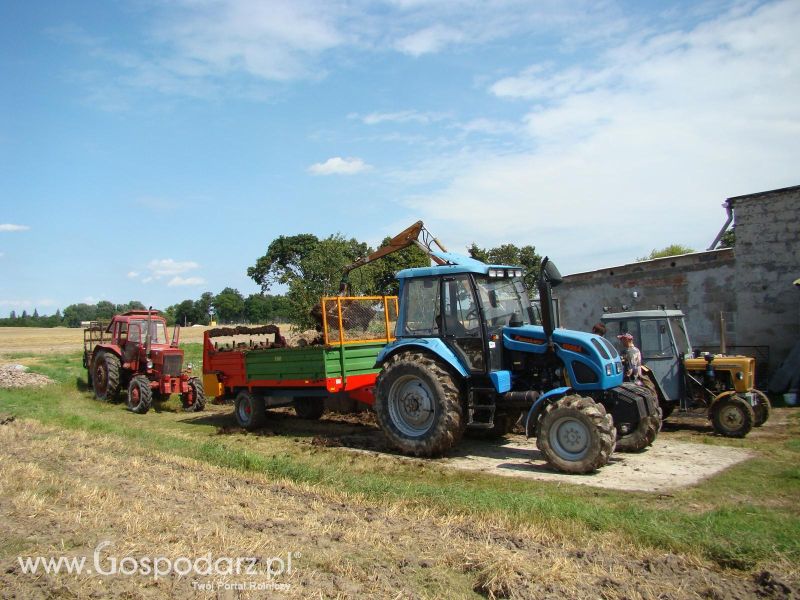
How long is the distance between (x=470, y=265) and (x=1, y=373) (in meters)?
16.5

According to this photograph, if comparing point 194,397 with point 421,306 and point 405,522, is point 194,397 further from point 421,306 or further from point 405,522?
point 405,522

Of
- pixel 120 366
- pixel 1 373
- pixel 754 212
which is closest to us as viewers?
pixel 754 212

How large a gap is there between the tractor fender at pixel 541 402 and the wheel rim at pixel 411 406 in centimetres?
143

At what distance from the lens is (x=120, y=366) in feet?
54.2

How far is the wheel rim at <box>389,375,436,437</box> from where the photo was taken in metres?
8.84

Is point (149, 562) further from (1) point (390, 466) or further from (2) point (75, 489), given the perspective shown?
(1) point (390, 466)

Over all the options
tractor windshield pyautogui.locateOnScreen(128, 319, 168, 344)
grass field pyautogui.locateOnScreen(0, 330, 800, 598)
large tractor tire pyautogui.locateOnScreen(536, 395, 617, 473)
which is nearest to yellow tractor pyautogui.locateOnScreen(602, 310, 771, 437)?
grass field pyautogui.locateOnScreen(0, 330, 800, 598)

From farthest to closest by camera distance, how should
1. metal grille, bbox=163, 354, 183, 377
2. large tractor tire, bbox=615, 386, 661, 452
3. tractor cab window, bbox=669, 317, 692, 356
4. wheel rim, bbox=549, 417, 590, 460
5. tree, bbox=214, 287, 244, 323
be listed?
tree, bbox=214, 287, 244, 323, metal grille, bbox=163, 354, 183, 377, tractor cab window, bbox=669, 317, 692, 356, large tractor tire, bbox=615, 386, 661, 452, wheel rim, bbox=549, 417, 590, 460

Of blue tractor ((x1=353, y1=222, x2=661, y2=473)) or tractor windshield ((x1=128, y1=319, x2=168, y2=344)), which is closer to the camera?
blue tractor ((x1=353, y1=222, x2=661, y2=473))

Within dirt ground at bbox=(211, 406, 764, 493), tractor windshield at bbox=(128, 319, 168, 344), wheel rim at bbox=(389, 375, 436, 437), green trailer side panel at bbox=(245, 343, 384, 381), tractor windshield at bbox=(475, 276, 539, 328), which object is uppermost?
tractor windshield at bbox=(475, 276, 539, 328)

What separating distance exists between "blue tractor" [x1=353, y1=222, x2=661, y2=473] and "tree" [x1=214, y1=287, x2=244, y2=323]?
62260 millimetres

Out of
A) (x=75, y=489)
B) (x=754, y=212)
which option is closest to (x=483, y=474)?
(x=75, y=489)

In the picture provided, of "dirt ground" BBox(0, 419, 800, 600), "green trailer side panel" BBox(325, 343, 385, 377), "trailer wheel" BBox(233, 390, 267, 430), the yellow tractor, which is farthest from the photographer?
"trailer wheel" BBox(233, 390, 267, 430)

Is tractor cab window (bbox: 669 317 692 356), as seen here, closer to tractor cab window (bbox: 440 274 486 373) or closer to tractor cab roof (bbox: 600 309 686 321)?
tractor cab roof (bbox: 600 309 686 321)
